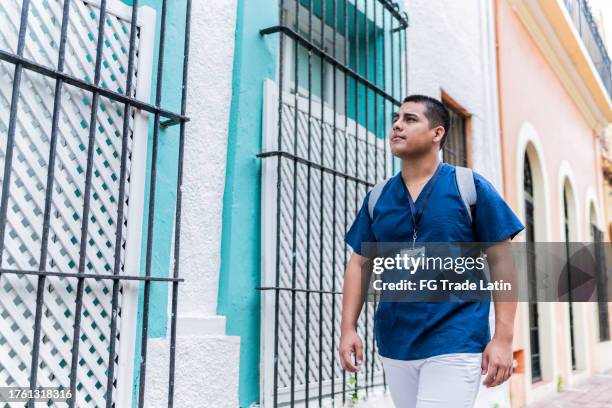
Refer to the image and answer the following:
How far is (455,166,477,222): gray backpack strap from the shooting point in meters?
2.40

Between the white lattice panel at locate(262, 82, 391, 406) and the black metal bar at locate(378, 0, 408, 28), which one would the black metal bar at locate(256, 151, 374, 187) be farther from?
the black metal bar at locate(378, 0, 408, 28)

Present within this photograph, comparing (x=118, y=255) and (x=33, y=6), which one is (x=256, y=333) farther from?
(x=33, y=6)

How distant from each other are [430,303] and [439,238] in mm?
247

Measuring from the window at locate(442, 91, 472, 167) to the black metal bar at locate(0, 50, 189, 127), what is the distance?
157 inches

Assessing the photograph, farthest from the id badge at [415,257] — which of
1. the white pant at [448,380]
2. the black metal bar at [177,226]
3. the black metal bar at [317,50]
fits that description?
the black metal bar at [317,50]

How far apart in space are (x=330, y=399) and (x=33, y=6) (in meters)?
2.74

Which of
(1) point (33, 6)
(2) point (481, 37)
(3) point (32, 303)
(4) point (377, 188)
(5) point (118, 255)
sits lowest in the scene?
(3) point (32, 303)

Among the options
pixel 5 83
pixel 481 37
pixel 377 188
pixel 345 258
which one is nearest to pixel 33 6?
pixel 5 83

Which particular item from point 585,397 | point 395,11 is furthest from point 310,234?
point 585,397

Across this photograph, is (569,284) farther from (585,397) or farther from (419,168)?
(419,168)

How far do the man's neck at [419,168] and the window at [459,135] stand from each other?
389cm

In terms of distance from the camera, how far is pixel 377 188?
2691 mm

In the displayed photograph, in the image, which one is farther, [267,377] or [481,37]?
[481,37]

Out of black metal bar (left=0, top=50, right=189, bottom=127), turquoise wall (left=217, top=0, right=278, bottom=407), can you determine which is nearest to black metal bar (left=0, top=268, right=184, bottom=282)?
turquoise wall (left=217, top=0, right=278, bottom=407)
